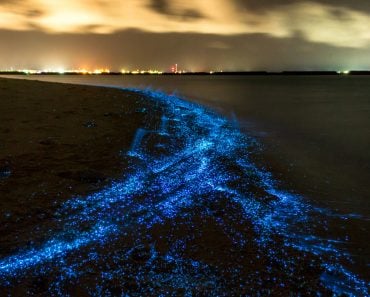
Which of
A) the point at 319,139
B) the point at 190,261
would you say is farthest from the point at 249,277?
the point at 319,139

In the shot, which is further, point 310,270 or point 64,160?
point 64,160

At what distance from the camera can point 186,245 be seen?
180 inches

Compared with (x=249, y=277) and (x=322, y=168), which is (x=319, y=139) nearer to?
(x=322, y=168)

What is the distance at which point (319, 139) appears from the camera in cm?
1391

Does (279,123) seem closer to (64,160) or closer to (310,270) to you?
(64,160)

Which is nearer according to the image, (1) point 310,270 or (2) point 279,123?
(1) point 310,270

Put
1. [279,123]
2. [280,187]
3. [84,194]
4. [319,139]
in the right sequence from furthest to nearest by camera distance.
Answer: [279,123]
[319,139]
[280,187]
[84,194]

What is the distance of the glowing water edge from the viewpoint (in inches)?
147

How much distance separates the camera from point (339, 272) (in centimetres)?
407

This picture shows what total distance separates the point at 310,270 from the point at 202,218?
6.01ft

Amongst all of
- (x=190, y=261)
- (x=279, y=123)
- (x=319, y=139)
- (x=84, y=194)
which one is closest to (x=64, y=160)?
(x=84, y=194)

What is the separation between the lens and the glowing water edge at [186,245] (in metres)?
3.72

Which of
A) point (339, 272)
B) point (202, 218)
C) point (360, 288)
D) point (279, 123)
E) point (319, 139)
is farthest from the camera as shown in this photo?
point (279, 123)

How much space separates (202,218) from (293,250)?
146 cm
